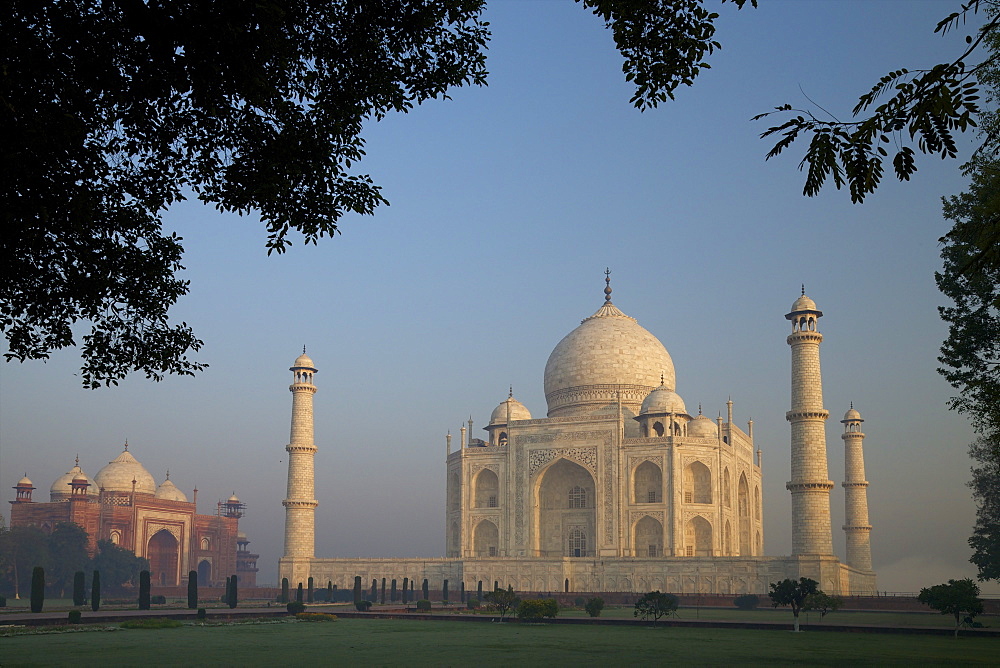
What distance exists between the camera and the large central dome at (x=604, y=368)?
1900 inches

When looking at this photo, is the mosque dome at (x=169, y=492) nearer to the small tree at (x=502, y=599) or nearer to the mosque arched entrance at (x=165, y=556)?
the mosque arched entrance at (x=165, y=556)

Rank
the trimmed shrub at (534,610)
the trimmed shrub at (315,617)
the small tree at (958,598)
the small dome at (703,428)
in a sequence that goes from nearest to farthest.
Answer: the small tree at (958,598) → the trimmed shrub at (534,610) → the trimmed shrub at (315,617) → the small dome at (703,428)

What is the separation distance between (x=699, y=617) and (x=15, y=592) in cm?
3460

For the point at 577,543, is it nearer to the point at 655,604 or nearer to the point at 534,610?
the point at 534,610

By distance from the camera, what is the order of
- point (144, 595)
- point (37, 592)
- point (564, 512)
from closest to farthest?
point (37, 592) < point (144, 595) < point (564, 512)

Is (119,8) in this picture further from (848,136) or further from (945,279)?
(945,279)

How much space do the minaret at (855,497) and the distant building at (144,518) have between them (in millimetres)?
35667

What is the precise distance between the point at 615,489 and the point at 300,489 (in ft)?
46.0

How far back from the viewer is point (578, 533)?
44906 mm

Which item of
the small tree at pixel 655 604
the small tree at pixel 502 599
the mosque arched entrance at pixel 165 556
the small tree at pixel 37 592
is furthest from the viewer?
the mosque arched entrance at pixel 165 556

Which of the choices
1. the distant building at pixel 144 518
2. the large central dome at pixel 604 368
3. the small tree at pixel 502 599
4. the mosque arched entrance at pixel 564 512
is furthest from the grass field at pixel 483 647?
the distant building at pixel 144 518

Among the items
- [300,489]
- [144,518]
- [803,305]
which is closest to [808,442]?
[803,305]

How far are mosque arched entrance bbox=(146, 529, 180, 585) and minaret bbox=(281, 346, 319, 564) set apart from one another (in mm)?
16508

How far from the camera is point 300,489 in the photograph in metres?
46.4
